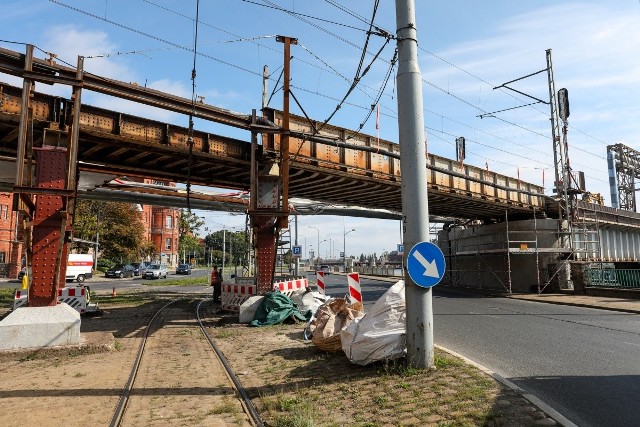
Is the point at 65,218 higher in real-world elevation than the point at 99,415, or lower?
higher

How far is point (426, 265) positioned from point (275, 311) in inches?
311

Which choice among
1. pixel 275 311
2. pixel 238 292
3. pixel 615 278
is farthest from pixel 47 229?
pixel 615 278

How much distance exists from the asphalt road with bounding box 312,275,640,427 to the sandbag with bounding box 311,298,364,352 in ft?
7.18

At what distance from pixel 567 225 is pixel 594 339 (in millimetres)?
17866

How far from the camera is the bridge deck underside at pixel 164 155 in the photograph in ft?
37.7

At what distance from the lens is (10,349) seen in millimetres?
8625

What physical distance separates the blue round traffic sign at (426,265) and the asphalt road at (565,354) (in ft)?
6.30

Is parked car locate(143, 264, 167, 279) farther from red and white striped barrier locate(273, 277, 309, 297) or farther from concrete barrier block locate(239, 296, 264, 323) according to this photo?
concrete barrier block locate(239, 296, 264, 323)

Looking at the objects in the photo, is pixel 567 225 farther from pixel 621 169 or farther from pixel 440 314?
pixel 621 169

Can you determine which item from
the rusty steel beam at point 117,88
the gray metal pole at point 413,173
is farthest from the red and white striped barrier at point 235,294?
the gray metal pole at point 413,173

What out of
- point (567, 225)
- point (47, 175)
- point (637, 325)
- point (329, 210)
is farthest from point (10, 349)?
point (329, 210)

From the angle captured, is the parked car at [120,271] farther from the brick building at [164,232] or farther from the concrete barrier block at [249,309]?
the concrete barrier block at [249,309]

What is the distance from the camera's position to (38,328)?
8945 millimetres

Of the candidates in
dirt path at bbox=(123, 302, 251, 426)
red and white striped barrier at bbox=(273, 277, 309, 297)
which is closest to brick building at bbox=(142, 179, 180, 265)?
red and white striped barrier at bbox=(273, 277, 309, 297)
